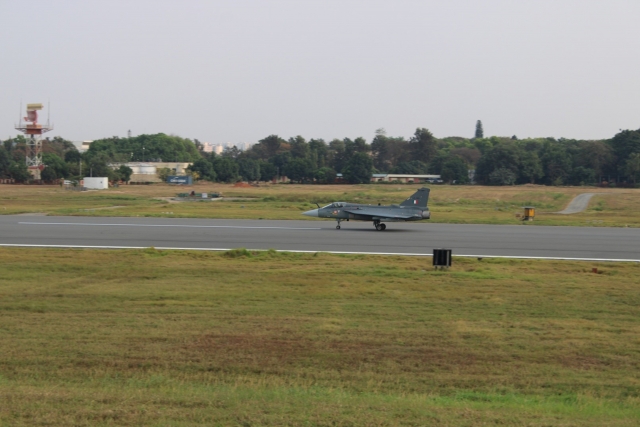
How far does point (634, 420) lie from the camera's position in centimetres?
732

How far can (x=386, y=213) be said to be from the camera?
3528 cm

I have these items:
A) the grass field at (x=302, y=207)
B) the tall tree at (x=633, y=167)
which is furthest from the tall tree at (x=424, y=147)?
the grass field at (x=302, y=207)

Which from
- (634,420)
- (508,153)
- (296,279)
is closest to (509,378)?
(634,420)

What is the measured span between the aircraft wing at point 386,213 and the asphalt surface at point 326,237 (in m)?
0.87

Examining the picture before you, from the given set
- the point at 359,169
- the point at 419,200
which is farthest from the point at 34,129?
the point at 419,200

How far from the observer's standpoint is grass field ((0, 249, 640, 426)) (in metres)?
7.34

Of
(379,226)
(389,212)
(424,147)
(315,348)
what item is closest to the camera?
(315,348)

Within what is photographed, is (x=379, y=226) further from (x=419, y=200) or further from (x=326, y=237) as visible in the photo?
(x=326, y=237)

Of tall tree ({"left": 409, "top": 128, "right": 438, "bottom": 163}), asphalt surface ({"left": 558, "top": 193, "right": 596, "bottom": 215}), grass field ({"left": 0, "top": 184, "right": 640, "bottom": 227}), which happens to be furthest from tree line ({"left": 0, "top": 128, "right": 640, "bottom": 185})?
asphalt surface ({"left": 558, "top": 193, "right": 596, "bottom": 215})

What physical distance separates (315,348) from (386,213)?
82.3ft

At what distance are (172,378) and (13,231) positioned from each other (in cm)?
2752

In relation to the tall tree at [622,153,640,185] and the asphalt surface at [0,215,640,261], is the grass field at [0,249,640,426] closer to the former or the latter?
the asphalt surface at [0,215,640,261]

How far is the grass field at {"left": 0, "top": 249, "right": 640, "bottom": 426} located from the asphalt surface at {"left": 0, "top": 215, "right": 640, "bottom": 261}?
752 cm

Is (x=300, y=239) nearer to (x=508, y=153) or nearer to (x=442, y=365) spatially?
(x=442, y=365)
